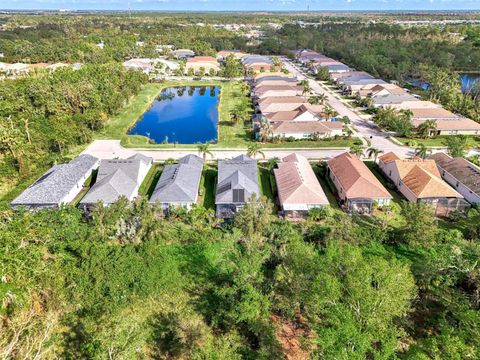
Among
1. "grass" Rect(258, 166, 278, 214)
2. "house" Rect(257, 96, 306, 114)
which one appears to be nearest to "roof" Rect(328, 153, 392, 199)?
"grass" Rect(258, 166, 278, 214)

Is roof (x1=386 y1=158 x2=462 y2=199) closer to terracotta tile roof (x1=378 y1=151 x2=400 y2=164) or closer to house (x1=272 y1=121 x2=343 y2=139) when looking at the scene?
terracotta tile roof (x1=378 y1=151 x2=400 y2=164)

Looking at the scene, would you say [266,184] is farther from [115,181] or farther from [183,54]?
[183,54]

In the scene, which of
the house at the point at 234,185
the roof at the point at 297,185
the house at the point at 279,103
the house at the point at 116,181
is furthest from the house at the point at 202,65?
the roof at the point at 297,185

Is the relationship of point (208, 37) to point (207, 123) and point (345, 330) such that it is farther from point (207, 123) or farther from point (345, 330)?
point (345, 330)

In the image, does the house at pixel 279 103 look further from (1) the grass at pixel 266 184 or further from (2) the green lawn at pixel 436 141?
(1) the grass at pixel 266 184

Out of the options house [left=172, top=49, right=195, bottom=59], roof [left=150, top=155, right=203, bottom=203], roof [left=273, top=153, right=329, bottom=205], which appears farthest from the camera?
house [left=172, top=49, right=195, bottom=59]

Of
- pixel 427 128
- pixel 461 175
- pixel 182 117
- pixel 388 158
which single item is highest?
pixel 427 128

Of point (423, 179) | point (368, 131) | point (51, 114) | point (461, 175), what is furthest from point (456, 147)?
point (51, 114)
